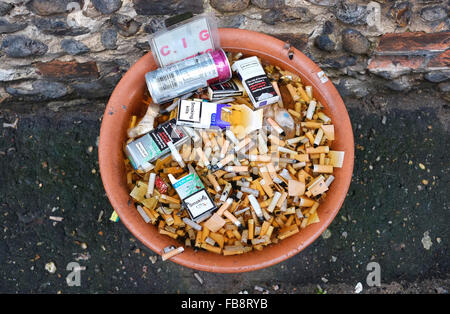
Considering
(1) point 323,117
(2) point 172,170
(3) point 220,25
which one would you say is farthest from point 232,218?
(3) point 220,25

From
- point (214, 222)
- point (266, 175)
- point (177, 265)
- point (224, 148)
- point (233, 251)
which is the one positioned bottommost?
point (177, 265)

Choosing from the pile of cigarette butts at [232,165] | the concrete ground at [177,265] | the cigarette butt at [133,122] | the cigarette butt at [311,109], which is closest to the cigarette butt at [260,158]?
the pile of cigarette butts at [232,165]

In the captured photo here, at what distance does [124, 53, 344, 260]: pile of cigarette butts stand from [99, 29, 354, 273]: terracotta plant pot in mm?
25

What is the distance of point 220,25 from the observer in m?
1.44

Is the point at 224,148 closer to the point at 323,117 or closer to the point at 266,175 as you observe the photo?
the point at 266,175

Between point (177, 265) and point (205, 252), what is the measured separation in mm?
567

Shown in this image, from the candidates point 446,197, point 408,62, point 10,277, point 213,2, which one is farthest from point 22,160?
point 446,197

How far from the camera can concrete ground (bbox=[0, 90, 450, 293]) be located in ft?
5.73

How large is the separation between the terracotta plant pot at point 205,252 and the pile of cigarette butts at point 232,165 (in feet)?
0.08

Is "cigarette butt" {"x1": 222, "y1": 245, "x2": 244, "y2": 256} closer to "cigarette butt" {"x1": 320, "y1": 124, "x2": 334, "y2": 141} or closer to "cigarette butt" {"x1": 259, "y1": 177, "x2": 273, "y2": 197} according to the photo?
"cigarette butt" {"x1": 259, "y1": 177, "x2": 273, "y2": 197}

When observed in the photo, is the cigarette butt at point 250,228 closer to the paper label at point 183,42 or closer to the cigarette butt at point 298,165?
the cigarette butt at point 298,165

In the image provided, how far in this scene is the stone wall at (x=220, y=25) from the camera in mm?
1367

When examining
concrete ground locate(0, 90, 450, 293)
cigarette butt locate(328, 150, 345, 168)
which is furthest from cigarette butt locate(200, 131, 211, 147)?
concrete ground locate(0, 90, 450, 293)

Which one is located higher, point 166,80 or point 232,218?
point 166,80
